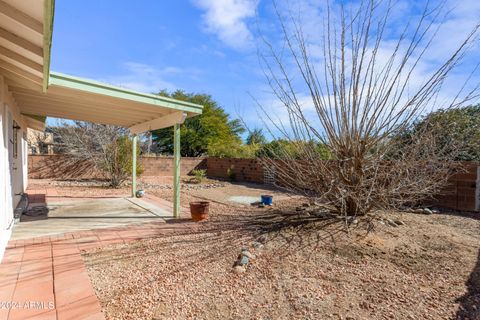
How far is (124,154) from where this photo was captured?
11656 millimetres

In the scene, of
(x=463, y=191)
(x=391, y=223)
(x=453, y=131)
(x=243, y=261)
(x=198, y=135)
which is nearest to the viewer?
(x=243, y=261)

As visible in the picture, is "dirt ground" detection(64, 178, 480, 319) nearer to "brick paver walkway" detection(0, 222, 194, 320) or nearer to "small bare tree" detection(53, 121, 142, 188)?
"brick paver walkway" detection(0, 222, 194, 320)

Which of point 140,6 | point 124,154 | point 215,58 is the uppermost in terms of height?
point 140,6

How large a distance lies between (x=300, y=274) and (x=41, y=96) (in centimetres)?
583

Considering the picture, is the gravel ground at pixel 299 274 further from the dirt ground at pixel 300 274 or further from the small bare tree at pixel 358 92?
the small bare tree at pixel 358 92

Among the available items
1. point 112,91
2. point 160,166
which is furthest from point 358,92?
point 160,166

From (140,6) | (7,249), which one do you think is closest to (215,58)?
(140,6)

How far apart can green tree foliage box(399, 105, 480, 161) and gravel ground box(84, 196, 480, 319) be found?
1.67 meters

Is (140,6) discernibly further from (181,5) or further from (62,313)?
(62,313)

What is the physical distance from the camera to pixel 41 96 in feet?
18.6

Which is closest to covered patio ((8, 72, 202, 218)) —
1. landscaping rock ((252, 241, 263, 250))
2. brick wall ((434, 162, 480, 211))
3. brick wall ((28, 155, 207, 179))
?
landscaping rock ((252, 241, 263, 250))

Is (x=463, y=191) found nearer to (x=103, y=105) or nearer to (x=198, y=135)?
(x=103, y=105)

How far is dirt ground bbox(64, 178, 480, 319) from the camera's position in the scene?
8.45 feet

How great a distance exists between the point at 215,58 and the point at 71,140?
10825 millimetres
